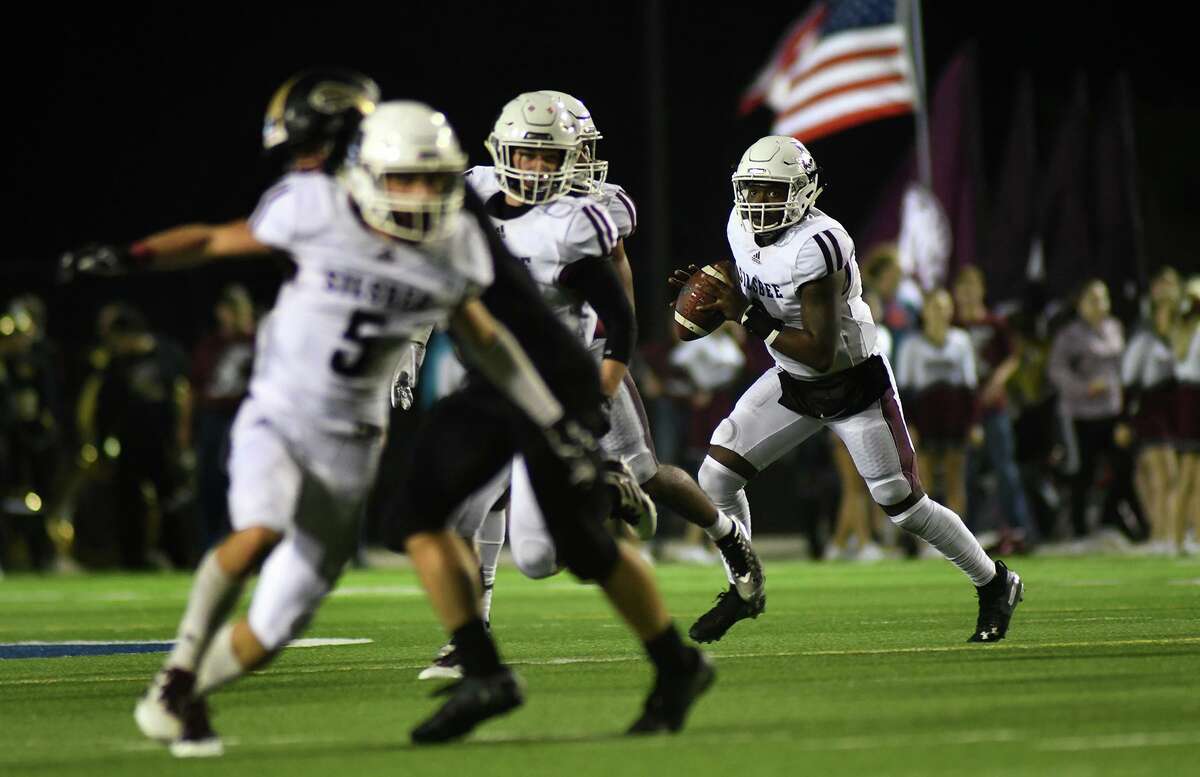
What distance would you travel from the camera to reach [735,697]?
5.99 m

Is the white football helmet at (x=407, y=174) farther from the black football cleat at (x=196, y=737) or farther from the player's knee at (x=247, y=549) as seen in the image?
the black football cleat at (x=196, y=737)

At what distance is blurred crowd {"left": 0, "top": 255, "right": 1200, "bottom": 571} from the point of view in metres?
14.2

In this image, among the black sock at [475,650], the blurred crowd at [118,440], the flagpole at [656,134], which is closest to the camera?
the black sock at [475,650]

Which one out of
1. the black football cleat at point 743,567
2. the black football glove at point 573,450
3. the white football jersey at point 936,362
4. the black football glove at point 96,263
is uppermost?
the black football glove at point 96,263

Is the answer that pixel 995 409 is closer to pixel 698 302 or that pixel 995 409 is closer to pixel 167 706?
pixel 698 302

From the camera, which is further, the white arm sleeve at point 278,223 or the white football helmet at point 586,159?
the white football helmet at point 586,159

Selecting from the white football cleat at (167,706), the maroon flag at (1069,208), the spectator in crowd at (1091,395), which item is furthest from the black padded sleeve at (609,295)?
the maroon flag at (1069,208)

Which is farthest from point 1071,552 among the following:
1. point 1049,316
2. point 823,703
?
point 823,703

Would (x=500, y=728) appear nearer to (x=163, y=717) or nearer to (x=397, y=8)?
(x=163, y=717)

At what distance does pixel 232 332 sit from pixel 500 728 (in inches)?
353

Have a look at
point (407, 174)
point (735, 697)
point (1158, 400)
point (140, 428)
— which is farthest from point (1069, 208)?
point (407, 174)

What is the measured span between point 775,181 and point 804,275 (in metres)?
0.43

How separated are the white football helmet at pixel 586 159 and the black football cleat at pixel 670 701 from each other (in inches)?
95.7

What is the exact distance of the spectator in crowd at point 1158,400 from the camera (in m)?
14.6
